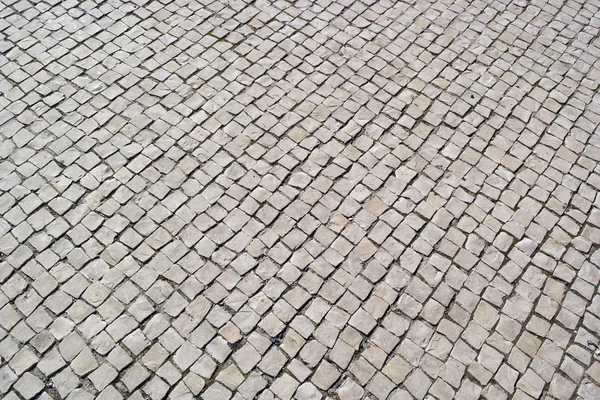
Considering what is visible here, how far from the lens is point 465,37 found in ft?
22.0

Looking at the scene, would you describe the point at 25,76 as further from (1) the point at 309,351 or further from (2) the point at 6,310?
(1) the point at 309,351

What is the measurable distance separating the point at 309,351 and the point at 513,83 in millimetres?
3942

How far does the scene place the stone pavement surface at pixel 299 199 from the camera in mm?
4375

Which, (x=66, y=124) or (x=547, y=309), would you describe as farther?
(x=66, y=124)

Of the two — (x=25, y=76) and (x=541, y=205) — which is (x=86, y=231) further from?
(x=541, y=205)

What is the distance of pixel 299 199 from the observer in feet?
17.3

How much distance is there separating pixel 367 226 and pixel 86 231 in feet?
8.51

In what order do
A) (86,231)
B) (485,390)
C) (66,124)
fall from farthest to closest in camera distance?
(66,124)
(86,231)
(485,390)

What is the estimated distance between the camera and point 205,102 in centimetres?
598

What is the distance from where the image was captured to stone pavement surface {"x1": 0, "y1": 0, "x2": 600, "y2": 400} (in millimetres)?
4375

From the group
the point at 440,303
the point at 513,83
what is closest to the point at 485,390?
the point at 440,303

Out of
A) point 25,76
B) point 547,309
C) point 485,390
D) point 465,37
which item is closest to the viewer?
point 485,390

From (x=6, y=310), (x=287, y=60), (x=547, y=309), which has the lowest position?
(x=6, y=310)

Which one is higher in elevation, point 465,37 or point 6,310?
point 465,37
